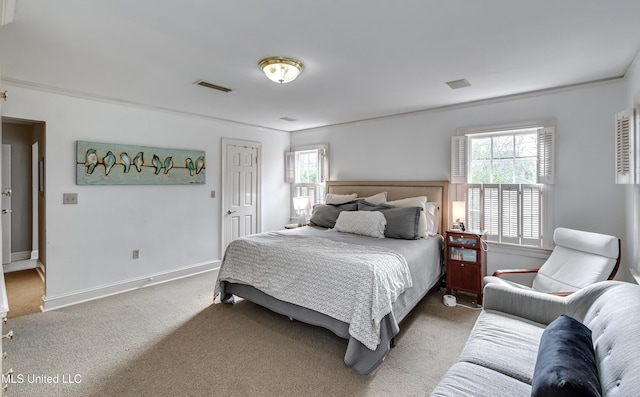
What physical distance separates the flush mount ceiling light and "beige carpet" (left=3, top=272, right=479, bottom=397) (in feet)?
7.67

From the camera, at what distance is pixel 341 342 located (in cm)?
266

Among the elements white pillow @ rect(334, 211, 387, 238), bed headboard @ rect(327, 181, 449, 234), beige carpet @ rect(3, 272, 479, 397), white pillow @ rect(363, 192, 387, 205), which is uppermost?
bed headboard @ rect(327, 181, 449, 234)

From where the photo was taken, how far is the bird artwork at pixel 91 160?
3.57 meters

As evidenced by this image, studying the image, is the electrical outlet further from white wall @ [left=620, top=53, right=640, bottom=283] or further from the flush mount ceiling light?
white wall @ [left=620, top=53, right=640, bottom=283]

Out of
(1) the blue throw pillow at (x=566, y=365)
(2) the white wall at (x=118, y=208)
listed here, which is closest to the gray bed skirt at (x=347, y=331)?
(1) the blue throw pillow at (x=566, y=365)

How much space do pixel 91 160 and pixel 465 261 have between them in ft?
15.1

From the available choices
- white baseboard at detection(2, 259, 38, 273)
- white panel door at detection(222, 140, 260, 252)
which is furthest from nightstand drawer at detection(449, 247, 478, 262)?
white baseboard at detection(2, 259, 38, 273)

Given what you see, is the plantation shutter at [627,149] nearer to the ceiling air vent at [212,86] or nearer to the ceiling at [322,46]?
the ceiling at [322,46]

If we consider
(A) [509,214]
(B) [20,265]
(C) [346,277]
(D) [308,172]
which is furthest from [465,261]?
(B) [20,265]

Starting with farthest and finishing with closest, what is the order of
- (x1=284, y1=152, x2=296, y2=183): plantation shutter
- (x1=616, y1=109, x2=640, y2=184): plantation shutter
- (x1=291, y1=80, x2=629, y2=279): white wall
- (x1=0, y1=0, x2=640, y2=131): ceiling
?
(x1=284, y1=152, x2=296, y2=183): plantation shutter → (x1=291, y1=80, x2=629, y2=279): white wall → (x1=616, y1=109, x2=640, y2=184): plantation shutter → (x1=0, y1=0, x2=640, y2=131): ceiling

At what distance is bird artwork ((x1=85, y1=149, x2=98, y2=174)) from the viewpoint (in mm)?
3574

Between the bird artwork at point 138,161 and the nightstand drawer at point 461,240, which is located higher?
the bird artwork at point 138,161

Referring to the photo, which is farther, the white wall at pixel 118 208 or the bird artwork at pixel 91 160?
the bird artwork at pixel 91 160

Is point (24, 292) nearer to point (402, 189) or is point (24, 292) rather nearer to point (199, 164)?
point (199, 164)
